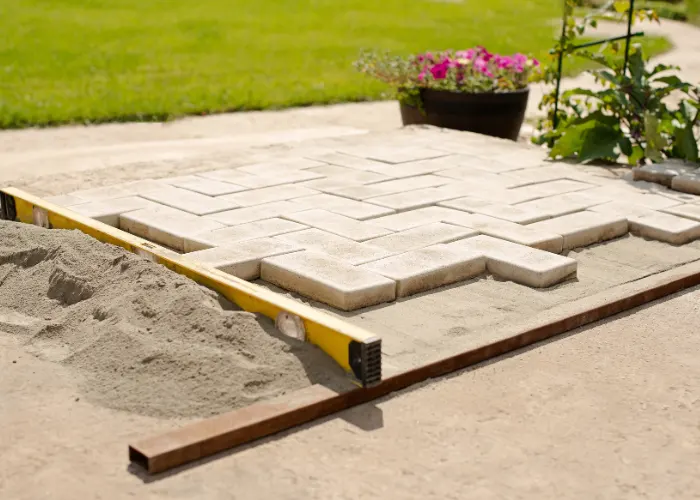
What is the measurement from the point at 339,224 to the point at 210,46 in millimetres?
10931

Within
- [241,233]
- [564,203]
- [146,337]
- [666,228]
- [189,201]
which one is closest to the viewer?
[146,337]

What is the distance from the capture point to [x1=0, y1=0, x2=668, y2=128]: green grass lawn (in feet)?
36.6

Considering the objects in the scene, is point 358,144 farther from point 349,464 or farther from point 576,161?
point 349,464

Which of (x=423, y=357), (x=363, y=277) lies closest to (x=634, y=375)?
(x=423, y=357)

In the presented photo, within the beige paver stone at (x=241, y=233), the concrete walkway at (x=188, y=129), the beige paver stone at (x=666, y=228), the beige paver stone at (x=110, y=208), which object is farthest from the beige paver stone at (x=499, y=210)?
the concrete walkway at (x=188, y=129)

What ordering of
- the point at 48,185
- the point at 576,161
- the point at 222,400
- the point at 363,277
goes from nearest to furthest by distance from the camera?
1. the point at 222,400
2. the point at 363,277
3. the point at 48,185
4. the point at 576,161

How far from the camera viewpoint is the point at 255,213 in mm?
6082

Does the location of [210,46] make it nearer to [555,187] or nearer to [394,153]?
[394,153]

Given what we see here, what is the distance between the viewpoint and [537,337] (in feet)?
14.7

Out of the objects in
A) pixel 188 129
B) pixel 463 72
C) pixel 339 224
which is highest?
pixel 463 72

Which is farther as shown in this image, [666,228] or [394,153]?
[394,153]

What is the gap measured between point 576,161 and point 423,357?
421 cm

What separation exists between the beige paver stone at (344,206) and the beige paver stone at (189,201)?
47 centimetres

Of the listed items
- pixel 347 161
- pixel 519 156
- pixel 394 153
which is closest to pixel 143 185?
pixel 347 161
